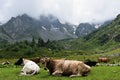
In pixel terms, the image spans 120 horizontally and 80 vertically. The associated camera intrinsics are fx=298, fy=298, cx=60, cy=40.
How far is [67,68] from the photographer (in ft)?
99.8

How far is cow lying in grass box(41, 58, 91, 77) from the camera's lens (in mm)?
29950

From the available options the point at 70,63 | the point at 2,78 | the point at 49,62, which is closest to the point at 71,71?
the point at 70,63

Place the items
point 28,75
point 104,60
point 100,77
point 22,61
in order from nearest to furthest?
point 100,77 → point 28,75 → point 22,61 → point 104,60

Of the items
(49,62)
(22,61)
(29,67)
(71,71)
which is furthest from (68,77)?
(22,61)

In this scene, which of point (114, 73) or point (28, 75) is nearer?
point (114, 73)

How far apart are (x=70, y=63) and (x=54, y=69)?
195 cm

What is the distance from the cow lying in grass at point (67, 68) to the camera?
1179 inches

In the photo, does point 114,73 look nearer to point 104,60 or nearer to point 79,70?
point 79,70

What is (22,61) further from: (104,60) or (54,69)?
(104,60)

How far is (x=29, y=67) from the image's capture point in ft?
107

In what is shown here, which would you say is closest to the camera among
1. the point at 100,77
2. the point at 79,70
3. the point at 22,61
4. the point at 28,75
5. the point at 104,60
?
the point at 100,77

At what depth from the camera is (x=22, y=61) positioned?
51.9 metres

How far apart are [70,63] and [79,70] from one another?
1.22m

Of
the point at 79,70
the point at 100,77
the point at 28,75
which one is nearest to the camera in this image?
the point at 100,77
